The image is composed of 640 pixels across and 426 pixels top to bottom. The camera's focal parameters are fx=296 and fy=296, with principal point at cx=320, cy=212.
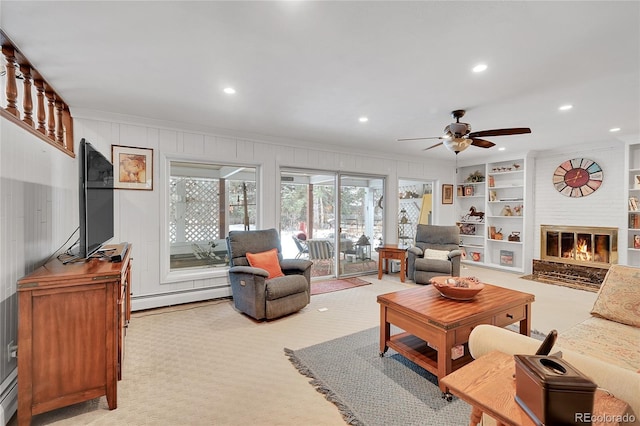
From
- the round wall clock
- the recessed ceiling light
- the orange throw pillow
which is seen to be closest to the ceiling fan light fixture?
the recessed ceiling light

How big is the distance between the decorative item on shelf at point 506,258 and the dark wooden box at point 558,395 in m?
6.19

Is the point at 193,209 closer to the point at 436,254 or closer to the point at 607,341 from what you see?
the point at 436,254

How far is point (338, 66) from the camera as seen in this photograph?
2.35 metres

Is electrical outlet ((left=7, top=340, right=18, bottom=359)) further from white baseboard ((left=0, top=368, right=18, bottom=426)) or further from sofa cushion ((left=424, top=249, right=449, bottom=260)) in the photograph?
sofa cushion ((left=424, top=249, right=449, bottom=260))

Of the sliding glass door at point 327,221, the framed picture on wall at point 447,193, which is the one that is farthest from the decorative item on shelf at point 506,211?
the sliding glass door at point 327,221

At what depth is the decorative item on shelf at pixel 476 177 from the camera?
6709 millimetres

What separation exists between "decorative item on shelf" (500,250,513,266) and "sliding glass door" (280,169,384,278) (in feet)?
9.54

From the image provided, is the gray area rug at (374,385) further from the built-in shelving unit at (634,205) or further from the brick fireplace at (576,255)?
the built-in shelving unit at (634,205)

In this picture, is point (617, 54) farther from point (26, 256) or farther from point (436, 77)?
point (26, 256)

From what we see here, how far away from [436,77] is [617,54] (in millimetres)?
1217

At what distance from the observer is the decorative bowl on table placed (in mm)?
2443

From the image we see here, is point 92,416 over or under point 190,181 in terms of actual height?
under

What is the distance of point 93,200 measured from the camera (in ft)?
7.50

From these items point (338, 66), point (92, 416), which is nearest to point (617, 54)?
point (338, 66)
